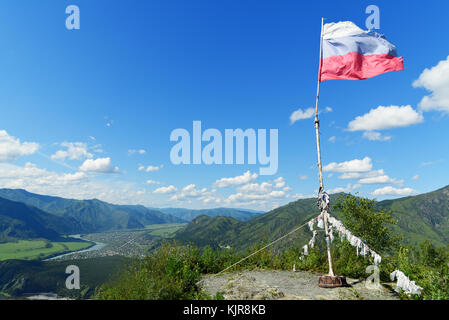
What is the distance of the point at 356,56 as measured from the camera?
37.6ft

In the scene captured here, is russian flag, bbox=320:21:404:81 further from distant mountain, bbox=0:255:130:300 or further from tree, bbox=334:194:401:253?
distant mountain, bbox=0:255:130:300

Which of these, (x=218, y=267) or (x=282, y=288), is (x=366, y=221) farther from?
(x=282, y=288)

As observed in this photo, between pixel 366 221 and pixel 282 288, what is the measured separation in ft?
78.6

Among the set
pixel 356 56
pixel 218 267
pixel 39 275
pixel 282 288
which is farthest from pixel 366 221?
pixel 39 275

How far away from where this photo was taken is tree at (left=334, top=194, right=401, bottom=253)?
95.9 feet

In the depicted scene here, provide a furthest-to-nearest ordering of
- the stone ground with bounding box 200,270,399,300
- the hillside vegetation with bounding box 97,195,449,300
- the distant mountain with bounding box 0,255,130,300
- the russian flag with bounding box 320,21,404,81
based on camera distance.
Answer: the distant mountain with bounding box 0,255,130,300 < the russian flag with bounding box 320,21,404,81 < the stone ground with bounding box 200,270,399,300 < the hillside vegetation with bounding box 97,195,449,300

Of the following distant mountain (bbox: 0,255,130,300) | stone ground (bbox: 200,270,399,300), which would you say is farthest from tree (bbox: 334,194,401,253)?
distant mountain (bbox: 0,255,130,300)

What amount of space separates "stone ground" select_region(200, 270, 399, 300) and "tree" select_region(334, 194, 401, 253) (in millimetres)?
17112

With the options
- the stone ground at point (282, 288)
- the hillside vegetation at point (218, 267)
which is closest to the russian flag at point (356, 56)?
the hillside vegetation at point (218, 267)

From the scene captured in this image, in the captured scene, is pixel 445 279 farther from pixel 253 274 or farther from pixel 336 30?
pixel 336 30
